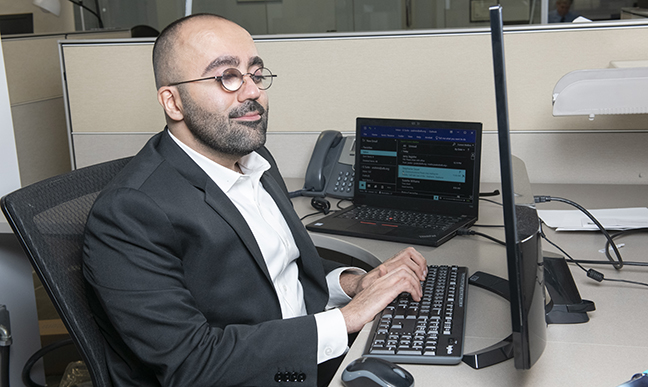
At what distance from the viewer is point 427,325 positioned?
920 millimetres

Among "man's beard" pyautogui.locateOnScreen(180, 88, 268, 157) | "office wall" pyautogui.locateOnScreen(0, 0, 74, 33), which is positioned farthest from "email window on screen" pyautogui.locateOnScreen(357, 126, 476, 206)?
"office wall" pyautogui.locateOnScreen(0, 0, 74, 33)

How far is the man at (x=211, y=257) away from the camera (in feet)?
2.93

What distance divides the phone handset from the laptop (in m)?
0.11

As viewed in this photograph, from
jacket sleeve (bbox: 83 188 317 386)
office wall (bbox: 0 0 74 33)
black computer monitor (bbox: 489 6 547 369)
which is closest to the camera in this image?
black computer monitor (bbox: 489 6 547 369)

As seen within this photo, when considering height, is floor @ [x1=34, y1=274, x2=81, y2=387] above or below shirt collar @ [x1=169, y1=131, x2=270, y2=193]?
below

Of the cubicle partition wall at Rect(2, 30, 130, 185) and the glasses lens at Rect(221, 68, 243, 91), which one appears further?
the cubicle partition wall at Rect(2, 30, 130, 185)

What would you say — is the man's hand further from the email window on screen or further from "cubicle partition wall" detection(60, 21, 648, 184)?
"cubicle partition wall" detection(60, 21, 648, 184)

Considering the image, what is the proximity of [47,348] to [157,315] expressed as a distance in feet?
2.33

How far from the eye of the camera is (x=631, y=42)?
1.72m

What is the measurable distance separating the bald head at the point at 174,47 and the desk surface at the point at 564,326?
1.85ft

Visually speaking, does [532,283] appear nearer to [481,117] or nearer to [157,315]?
[157,315]

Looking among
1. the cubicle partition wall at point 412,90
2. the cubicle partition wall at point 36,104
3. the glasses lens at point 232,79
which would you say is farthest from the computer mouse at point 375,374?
the cubicle partition wall at point 36,104

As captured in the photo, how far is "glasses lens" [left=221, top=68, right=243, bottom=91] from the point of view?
1.09m

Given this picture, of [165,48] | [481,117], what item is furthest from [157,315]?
[481,117]
